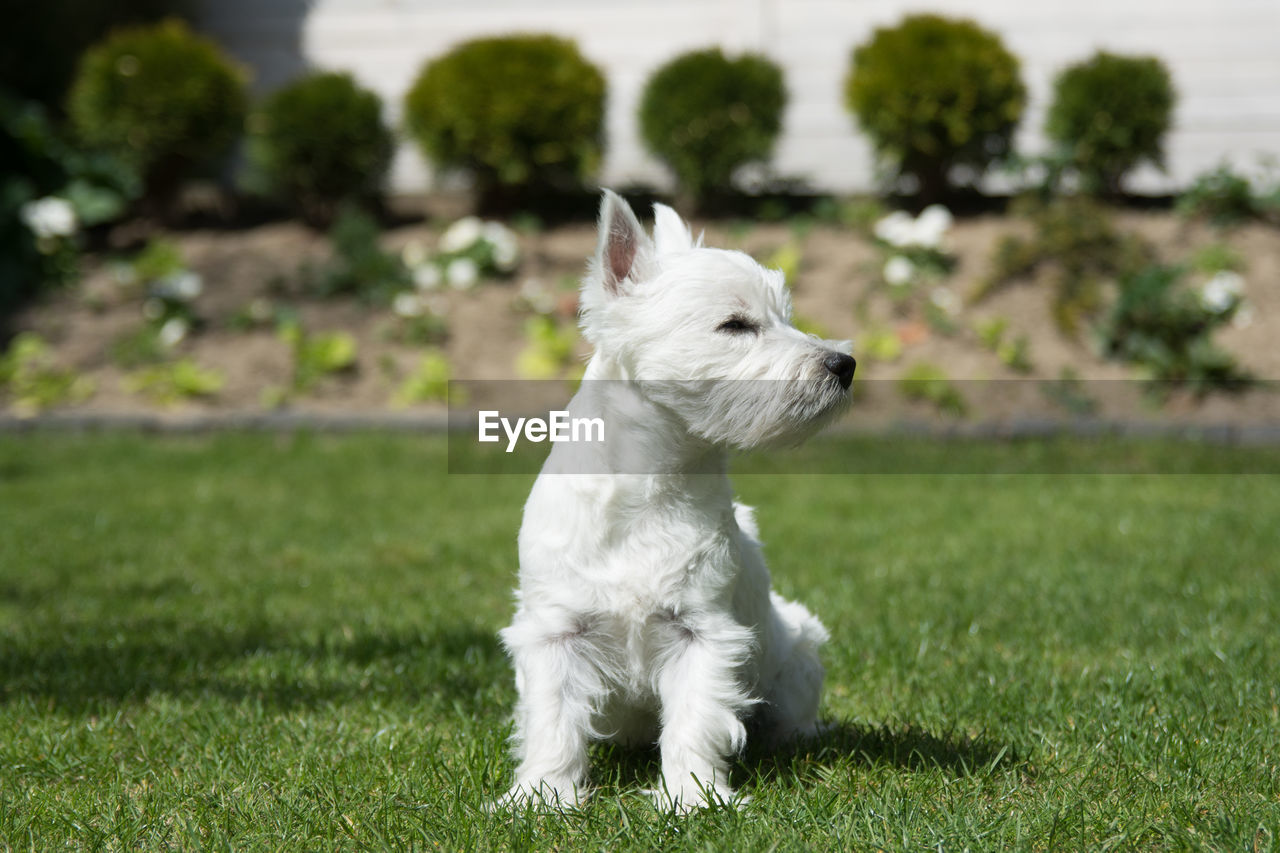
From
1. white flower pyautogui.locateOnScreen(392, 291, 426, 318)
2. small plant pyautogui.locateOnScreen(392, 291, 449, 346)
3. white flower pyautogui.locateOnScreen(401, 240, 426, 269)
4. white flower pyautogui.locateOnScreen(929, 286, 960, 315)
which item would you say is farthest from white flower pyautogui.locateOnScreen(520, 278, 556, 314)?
white flower pyautogui.locateOnScreen(929, 286, 960, 315)

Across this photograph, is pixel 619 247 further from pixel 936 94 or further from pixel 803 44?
pixel 803 44

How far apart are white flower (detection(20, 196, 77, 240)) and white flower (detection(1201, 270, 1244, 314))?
8400 millimetres

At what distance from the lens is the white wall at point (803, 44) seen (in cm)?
1030

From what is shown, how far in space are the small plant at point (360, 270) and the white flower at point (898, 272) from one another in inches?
142

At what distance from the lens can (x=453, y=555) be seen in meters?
5.30

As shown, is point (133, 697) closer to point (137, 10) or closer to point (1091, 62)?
point (1091, 62)

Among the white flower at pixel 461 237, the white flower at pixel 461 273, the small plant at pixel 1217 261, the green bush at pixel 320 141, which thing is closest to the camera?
the small plant at pixel 1217 261

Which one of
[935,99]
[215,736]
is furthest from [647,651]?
[935,99]

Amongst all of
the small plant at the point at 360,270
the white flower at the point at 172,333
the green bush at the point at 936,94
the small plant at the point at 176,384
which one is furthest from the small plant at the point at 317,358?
the green bush at the point at 936,94

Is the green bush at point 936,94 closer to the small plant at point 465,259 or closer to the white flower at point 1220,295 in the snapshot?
the white flower at point 1220,295

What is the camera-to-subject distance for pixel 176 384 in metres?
8.05

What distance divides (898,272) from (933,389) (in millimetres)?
1174

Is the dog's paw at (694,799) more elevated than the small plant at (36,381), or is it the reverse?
the dog's paw at (694,799)

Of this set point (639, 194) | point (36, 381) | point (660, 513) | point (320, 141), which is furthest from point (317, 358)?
point (660, 513)
